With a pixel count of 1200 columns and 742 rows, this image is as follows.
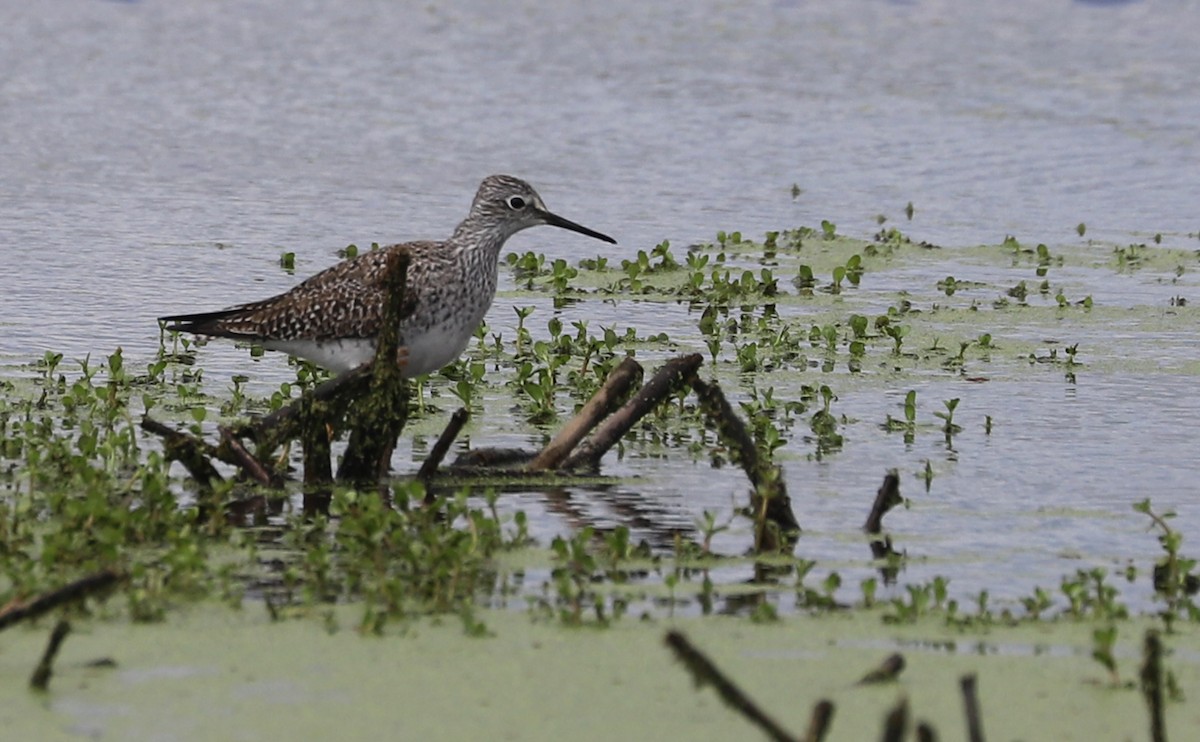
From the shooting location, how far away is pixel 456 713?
6273 mm

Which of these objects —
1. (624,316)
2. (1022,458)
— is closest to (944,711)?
(1022,458)

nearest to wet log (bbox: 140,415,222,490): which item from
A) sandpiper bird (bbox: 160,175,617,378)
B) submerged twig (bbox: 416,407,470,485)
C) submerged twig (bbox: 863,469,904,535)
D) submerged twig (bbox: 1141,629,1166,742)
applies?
submerged twig (bbox: 416,407,470,485)

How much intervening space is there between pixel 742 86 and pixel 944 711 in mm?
17887

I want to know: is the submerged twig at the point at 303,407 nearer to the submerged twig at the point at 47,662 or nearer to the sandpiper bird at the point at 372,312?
the sandpiper bird at the point at 372,312

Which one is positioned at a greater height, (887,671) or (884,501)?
(884,501)

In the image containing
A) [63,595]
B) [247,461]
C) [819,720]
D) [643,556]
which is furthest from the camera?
[247,461]

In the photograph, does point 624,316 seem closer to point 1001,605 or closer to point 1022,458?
point 1022,458

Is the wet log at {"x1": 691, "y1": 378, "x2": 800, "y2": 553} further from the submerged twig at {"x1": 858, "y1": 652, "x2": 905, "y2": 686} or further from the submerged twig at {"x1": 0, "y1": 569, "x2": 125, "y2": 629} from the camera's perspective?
the submerged twig at {"x1": 0, "y1": 569, "x2": 125, "y2": 629}

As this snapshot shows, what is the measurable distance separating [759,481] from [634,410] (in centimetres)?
98

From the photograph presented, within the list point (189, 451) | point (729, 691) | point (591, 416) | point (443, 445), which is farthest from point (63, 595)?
point (591, 416)

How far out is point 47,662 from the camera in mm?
6184

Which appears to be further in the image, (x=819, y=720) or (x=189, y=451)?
(x=189, y=451)

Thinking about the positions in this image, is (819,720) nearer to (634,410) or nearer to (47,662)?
(47,662)

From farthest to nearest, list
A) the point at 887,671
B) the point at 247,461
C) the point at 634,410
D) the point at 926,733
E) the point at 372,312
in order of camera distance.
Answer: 1. the point at 372,312
2. the point at 634,410
3. the point at 247,461
4. the point at 887,671
5. the point at 926,733
